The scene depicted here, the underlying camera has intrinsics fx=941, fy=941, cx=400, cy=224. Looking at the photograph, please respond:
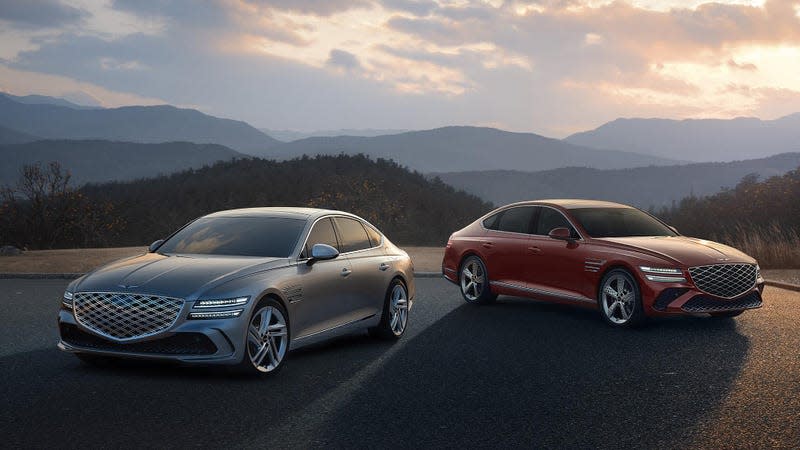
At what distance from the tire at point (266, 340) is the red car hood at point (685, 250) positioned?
537 cm

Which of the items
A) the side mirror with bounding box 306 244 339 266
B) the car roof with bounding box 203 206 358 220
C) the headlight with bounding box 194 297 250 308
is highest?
the car roof with bounding box 203 206 358 220

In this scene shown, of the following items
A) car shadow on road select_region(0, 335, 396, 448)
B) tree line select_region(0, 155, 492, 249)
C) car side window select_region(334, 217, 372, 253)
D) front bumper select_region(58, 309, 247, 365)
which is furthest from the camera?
tree line select_region(0, 155, 492, 249)

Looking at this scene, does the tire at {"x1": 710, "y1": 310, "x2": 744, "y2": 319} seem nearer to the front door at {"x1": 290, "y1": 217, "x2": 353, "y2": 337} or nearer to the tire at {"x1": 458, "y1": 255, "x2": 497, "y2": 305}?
the tire at {"x1": 458, "y1": 255, "x2": 497, "y2": 305}

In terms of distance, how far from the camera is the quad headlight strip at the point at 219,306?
8.17 meters

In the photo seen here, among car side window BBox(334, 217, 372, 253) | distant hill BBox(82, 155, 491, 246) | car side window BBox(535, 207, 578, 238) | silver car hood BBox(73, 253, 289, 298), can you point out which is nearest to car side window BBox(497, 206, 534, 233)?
car side window BBox(535, 207, 578, 238)

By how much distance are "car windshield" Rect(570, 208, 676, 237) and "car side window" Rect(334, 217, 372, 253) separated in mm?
3608

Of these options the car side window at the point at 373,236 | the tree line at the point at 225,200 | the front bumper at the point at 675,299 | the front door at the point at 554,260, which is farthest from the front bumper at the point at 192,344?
the tree line at the point at 225,200

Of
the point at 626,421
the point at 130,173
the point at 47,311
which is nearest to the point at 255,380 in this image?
the point at 626,421

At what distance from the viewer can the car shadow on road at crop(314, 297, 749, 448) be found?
21.8 ft

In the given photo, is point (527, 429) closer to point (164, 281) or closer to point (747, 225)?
point (164, 281)

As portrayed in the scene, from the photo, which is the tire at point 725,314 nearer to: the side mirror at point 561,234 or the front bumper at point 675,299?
the front bumper at point 675,299

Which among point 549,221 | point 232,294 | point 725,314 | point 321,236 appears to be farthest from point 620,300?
point 232,294

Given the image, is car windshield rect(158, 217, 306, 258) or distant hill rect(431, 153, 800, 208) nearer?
car windshield rect(158, 217, 306, 258)

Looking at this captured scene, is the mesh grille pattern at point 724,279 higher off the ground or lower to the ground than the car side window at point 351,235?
lower
